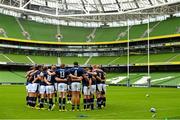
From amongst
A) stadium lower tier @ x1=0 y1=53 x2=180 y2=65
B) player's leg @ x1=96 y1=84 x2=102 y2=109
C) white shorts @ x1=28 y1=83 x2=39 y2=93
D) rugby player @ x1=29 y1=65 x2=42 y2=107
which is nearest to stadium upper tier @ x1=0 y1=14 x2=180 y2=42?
stadium lower tier @ x1=0 y1=53 x2=180 y2=65

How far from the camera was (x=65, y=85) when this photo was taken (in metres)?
21.0

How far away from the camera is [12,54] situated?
8488 cm

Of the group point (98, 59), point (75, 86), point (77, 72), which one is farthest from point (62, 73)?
point (98, 59)

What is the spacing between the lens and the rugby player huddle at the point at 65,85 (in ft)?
68.8

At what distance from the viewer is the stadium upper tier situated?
82.7 metres

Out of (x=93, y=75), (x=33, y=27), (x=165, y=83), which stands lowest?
(x=165, y=83)

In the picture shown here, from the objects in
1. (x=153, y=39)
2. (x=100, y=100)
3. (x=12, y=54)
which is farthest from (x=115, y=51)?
(x=100, y=100)

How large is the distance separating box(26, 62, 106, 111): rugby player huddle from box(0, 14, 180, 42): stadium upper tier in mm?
58061

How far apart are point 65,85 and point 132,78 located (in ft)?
177

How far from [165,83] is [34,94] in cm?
4499

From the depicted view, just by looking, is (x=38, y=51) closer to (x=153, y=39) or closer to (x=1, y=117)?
(x=153, y=39)

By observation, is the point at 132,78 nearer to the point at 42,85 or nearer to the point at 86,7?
the point at 86,7

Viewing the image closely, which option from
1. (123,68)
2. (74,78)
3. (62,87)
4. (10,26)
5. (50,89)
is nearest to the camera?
(74,78)

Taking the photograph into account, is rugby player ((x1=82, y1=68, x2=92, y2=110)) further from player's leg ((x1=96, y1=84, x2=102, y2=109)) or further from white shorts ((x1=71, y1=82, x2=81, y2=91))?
player's leg ((x1=96, y1=84, x2=102, y2=109))
